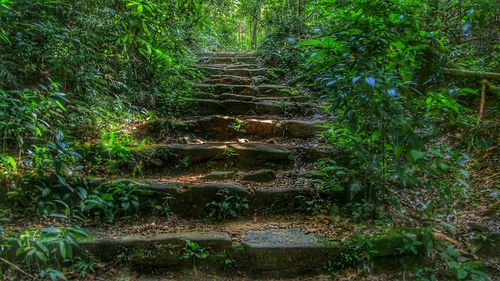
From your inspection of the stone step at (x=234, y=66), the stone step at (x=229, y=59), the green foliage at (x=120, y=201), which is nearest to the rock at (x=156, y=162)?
the green foliage at (x=120, y=201)

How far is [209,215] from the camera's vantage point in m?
3.32

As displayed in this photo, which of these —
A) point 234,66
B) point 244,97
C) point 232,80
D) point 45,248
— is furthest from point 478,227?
point 234,66

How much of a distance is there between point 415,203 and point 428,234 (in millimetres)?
878

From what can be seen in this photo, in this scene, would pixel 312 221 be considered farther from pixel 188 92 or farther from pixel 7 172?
pixel 188 92

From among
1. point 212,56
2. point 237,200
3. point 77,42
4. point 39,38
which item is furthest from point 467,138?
point 212,56

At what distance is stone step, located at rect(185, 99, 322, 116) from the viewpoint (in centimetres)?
549

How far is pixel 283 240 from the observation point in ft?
9.35

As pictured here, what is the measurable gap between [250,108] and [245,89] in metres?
0.85

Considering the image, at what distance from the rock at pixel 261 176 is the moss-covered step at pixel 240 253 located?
43.0 inches

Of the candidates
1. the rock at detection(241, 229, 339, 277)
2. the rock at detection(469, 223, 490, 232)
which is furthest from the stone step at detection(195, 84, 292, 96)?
the rock at detection(241, 229, 339, 277)

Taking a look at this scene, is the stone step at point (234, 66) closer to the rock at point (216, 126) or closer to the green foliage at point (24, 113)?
the rock at point (216, 126)

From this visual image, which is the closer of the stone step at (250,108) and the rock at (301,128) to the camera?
the rock at (301,128)

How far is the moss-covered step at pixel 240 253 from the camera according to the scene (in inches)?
107

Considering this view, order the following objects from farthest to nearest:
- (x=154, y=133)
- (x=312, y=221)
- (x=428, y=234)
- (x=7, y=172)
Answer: (x=154, y=133)
(x=312, y=221)
(x=7, y=172)
(x=428, y=234)
